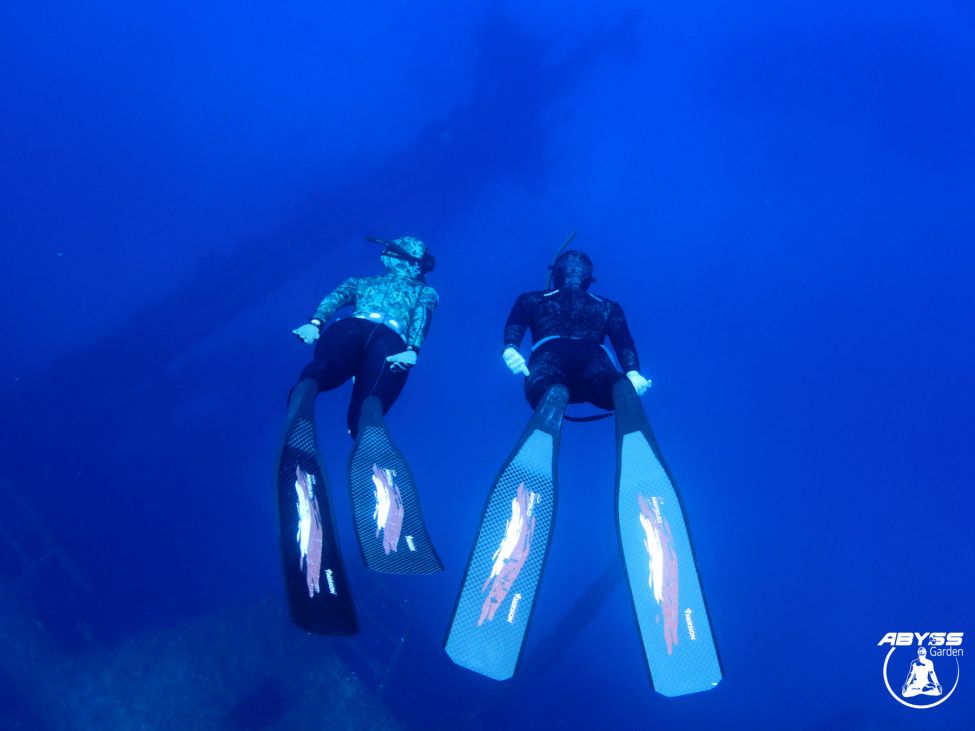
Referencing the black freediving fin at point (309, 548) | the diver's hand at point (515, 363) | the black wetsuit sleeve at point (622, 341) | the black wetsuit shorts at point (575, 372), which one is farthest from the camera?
the black wetsuit sleeve at point (622, 341)

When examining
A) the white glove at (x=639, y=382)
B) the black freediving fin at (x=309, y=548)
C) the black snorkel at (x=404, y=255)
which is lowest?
the black freediving fin at (x=309, y=548)

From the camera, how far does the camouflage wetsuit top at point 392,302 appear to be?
405 centimetres

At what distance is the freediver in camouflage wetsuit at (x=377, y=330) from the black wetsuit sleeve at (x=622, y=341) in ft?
4.61

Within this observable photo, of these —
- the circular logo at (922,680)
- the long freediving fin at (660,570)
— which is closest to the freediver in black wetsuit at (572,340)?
the long freediving fin at (660,570)

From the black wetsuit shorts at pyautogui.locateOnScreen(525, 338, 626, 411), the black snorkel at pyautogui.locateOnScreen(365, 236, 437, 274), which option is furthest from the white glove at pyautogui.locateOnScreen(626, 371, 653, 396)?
the black snorkel at pyautogui.locateOnScreen(365, 236, 437, 274)

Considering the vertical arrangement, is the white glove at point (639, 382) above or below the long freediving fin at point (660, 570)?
above

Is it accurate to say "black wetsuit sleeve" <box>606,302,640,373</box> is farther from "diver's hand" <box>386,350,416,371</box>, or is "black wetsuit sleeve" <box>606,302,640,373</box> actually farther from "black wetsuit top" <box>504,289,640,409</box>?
"diver's hand" <box>386,350,416,371</box>

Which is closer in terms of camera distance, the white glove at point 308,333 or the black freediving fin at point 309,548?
the black freediving fin at point 309,548

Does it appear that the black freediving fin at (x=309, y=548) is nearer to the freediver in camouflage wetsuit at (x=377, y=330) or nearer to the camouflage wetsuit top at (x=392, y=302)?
the freediver in camouflage wetsuit at (x=377, y=330)

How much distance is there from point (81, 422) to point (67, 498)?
2.60 feet

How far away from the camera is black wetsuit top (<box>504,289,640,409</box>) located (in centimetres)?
363

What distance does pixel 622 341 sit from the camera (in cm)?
399

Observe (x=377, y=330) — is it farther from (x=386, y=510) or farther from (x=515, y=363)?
(x=386, y=510)

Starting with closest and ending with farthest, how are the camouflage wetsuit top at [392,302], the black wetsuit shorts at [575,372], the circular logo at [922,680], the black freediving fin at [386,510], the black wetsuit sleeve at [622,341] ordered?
the black freediving fin at [386,510] → the black wetsuit shorts at [575,372] → the black wetsuit sleeve at [622,341] → the camouflage wetsuit top at [392,302] → the circular logo at [922,680]
